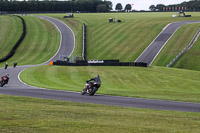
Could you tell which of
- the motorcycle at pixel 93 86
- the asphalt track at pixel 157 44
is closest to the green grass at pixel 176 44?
the asphalt track at pixel 157 44

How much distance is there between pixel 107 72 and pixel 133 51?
97.3 ft

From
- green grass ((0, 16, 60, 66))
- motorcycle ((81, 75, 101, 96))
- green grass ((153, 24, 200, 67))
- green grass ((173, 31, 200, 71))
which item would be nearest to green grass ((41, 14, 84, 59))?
green grass ((0, 16, 60, 66))

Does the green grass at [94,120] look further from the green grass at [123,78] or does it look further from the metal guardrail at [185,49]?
the metal guardrail at [185,49]

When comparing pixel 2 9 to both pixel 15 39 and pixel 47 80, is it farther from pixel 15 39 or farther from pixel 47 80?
pixel 47 80

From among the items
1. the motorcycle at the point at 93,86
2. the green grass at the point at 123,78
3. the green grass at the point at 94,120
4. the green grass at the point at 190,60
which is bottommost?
the green grass at the point at 190,60

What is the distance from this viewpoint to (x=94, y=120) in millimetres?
18141

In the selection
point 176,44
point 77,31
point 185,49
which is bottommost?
Result: point 185,49

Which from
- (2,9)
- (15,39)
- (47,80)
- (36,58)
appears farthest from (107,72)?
(2,9)

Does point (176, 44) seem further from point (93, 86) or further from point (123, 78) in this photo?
point (93, 86)

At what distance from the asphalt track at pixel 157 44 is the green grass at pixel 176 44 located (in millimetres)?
964

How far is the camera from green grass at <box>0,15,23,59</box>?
89344 millimetres

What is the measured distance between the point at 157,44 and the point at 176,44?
3959mm

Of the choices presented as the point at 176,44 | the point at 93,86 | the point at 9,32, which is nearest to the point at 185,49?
the point at 176,44

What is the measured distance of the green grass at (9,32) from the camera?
293ft
